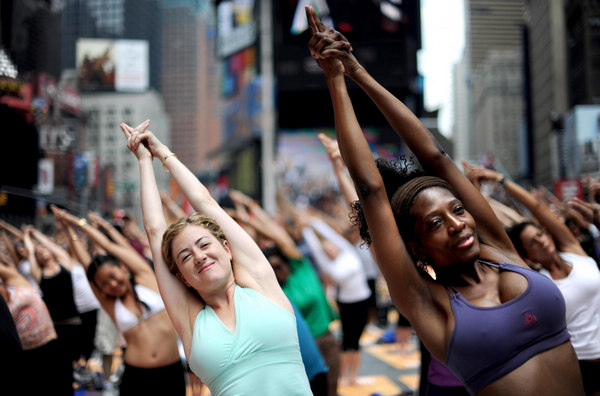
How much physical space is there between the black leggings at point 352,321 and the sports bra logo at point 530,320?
540 cm

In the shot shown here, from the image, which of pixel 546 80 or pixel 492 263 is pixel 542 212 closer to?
pixel 492 263

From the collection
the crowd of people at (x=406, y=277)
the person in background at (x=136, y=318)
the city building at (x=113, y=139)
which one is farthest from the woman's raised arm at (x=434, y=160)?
the city building at (x=113, y=139)

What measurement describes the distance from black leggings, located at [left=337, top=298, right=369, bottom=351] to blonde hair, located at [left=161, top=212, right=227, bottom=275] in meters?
4.95

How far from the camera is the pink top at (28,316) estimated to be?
4055 millimetres

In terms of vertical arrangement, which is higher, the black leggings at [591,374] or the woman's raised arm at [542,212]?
the woman's raised arm at [542,212]

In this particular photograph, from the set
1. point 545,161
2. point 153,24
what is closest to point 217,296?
point 545,161

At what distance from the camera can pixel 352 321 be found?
7.32 m

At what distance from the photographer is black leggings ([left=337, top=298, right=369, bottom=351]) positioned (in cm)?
727

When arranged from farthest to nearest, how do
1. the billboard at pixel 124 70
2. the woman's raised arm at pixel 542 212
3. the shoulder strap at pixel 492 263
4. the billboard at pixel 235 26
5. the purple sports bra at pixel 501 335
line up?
1. the billboard at pixel 124 70
2. the billboard at pixel 235 26
3. the woman's raised arm at pixel 542 212
4. the shoulder strap at pixel 492 263
5. the purple sports bra at pixel 501 335

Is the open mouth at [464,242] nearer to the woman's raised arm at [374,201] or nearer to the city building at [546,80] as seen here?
the woman's raised arm at [374,201]

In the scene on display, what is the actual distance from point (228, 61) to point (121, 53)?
1343 cm

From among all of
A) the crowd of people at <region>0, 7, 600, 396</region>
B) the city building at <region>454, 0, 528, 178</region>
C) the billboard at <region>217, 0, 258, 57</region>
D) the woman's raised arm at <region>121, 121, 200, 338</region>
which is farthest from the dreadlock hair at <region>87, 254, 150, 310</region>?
the city building at <region>454, 0, 528, 178</region>

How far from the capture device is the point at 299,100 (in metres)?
37.5

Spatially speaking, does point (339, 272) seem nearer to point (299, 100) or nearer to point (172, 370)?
point (172, 370)
